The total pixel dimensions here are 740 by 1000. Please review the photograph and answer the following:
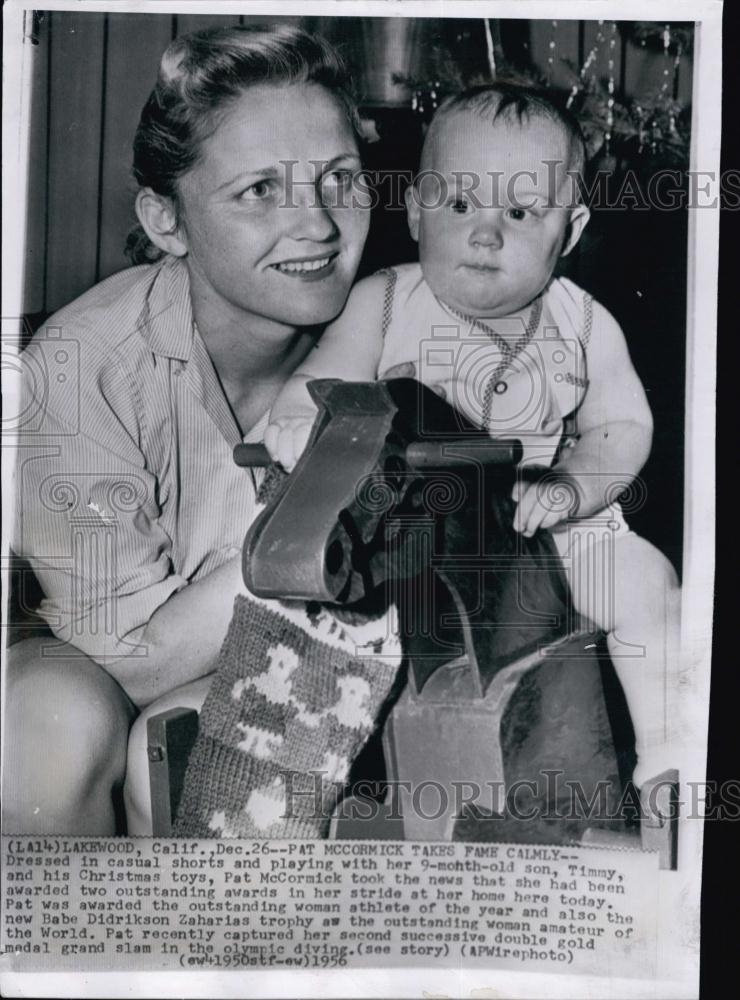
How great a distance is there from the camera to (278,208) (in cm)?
69

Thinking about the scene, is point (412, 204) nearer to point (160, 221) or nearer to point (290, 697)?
point (160, 221)

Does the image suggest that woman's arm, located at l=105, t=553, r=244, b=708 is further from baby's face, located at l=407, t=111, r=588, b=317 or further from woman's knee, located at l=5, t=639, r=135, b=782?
baby's face, located at l=407, t=111, r=588, b=317

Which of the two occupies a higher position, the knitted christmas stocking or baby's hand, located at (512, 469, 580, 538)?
baby's hand, located at (512, 469, 580, 538)

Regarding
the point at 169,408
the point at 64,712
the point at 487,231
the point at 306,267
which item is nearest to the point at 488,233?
the point at 487,231

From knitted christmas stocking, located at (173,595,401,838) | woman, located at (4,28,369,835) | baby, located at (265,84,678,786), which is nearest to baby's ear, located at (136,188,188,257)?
woman, located at (4,28,369,835)

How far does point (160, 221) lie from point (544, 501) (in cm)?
33

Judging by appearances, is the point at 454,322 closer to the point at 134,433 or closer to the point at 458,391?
the point at 458,391

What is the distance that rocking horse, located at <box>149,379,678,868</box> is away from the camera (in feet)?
2.26

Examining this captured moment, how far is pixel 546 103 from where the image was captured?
69 cm

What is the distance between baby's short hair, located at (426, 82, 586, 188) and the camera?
69 cm

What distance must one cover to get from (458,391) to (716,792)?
0.34 metres

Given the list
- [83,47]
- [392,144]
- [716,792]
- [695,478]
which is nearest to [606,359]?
[695,478]

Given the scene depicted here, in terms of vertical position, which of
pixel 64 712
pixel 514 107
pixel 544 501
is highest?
pixel 514 107

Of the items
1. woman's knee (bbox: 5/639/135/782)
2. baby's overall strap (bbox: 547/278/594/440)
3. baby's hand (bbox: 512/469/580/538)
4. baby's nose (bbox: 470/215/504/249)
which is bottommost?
woman's knee (bbox: 5/639/135/782)
